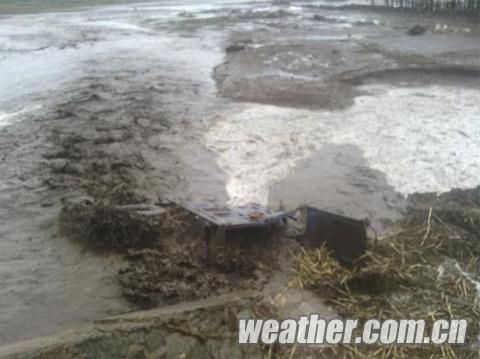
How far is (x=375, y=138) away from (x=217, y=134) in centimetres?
340

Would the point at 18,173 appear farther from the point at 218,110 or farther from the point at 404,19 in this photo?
the point at 404,19

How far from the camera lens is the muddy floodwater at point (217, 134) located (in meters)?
5.83

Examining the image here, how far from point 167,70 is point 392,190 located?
1143 centimetres

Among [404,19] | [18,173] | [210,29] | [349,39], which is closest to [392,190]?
[18,173]

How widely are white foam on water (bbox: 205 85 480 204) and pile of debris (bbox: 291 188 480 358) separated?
1875 mm

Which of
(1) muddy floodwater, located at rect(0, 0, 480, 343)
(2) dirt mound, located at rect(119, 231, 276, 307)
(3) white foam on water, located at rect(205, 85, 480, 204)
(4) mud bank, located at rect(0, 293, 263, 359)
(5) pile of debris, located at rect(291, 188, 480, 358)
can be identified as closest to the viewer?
(4) mud bank, located at rect(0, 293, 263, 359)

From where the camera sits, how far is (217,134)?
10.1 meters

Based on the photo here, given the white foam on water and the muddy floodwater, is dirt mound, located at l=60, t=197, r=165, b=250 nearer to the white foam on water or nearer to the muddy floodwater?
the muddy floodwater

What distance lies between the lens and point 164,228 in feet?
19.4

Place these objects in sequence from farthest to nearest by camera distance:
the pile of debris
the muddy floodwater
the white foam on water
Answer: the white foam on water → the muddy floodwater → the pile of debris

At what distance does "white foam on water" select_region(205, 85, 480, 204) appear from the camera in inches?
312

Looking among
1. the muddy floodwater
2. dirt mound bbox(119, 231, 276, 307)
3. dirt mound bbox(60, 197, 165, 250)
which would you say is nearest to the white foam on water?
the muddy floodwater

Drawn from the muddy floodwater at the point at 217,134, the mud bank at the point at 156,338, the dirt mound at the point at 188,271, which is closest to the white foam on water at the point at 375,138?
the muddy floodwater at the point at 217,134

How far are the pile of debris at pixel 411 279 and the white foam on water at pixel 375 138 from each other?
1.88 meters
